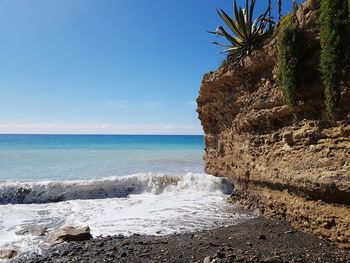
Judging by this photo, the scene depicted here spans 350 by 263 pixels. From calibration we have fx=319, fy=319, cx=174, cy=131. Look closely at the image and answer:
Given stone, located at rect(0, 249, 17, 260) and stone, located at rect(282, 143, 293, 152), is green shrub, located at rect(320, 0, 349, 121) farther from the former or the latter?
stone, located at rect(0, 249, 17, 260)

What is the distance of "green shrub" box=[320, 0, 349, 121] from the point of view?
21.0 feet

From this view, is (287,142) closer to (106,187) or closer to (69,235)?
(69,235)

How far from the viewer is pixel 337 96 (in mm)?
6551

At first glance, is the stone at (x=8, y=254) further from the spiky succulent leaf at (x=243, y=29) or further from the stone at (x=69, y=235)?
the spiky succulent leaf at (x=243, y=29)

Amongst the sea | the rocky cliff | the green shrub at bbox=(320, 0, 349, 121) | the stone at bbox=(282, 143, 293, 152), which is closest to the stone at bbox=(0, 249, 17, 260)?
the sea

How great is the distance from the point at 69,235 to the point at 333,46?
23.5 ft

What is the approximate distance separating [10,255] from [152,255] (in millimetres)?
3113

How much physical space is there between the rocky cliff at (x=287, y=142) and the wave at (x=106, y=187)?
111 inches

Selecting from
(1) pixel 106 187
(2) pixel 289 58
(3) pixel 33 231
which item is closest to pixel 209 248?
(2) pixel 289 58

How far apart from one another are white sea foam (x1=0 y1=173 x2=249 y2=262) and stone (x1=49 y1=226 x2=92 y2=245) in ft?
1.23

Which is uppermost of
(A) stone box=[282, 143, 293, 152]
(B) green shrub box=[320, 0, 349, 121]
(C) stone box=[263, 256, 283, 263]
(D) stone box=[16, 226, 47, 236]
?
(B) green shrub box=[320, 0, 349, 121]

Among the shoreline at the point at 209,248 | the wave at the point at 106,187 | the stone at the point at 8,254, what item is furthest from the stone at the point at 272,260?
the wave at the point at 106,187

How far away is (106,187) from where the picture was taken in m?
15.7

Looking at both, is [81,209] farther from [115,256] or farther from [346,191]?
[346,191]
